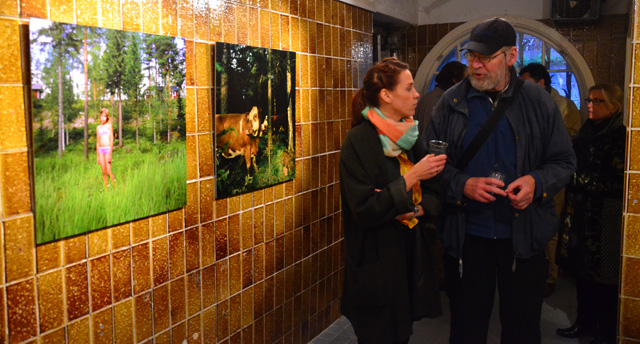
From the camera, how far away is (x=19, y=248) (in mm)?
1789

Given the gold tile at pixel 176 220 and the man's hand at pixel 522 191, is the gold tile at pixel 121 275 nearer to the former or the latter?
the gold tile at pixel 176 220

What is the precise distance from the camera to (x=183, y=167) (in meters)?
2.43

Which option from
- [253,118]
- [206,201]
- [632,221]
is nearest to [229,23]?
[253,118]

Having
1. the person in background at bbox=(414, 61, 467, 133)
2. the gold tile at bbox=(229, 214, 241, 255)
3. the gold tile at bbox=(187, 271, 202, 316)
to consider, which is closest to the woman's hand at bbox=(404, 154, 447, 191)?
the gold tile at bbox=(229, 214, 241, 255)

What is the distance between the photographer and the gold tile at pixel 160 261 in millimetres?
2336

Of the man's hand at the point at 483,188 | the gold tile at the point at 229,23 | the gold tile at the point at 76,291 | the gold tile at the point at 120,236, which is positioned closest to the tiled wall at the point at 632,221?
the man's hand at the point at 483,188

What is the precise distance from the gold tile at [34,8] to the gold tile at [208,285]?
131cm

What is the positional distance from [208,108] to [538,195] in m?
1.50

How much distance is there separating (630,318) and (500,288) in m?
0.60

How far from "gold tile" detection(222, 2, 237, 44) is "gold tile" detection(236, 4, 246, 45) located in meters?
0.03

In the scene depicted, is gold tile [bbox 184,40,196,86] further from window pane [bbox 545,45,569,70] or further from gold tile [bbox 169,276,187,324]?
window pane [bbox 545,45,569,70]

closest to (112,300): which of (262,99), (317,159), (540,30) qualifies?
(262,99)

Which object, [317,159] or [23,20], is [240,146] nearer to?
[317,159]

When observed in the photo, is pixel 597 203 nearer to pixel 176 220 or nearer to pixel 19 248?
pixel 176 220
